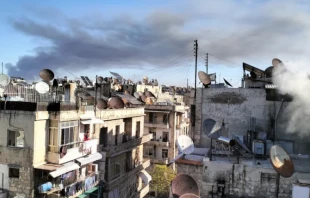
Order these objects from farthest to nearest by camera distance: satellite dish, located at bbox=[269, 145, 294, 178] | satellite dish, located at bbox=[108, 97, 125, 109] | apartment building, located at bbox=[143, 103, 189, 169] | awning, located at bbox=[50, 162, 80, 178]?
apartment building, located at bbox=[143, 103, 189, 169] → satellite dish, located at bbox=[108, 97, 125, 109] → awning, located at bbox=[50, 162, 80, 178] → satellite dish, located at bbox=[269, 145, 294, 178]

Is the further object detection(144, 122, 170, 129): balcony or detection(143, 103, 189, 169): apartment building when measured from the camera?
detection(144, 122, 170, 129): balcony

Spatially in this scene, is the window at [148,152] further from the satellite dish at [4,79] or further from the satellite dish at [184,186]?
the satellite dish at [184,186]

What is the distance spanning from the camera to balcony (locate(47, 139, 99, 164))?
2015 centimetres

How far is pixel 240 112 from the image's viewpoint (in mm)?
21781

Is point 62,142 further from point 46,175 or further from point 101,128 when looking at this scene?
point 101,128

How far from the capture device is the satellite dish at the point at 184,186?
1731cm

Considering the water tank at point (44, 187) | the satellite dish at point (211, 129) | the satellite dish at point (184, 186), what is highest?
the satellite dish at point (211, 129)

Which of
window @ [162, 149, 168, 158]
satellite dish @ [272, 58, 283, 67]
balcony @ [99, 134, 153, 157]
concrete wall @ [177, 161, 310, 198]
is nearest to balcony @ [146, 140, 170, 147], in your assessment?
window @ [162, 149, 168, 158]

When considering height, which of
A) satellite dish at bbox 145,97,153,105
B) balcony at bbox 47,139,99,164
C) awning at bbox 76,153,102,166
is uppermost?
satellite dish at bbox 145,97,153,105

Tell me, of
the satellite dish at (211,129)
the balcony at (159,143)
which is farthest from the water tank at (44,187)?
the balcony at (159,143)

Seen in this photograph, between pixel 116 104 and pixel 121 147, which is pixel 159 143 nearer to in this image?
pixel 116 104

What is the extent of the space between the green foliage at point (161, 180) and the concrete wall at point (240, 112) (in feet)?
56.2

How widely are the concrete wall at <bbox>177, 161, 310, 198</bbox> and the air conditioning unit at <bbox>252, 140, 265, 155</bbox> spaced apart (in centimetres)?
227

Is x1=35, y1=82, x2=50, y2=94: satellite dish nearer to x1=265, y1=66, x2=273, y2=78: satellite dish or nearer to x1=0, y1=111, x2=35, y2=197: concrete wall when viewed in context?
x1=0, y1=111, x2=35, y2=197: concrete wall
